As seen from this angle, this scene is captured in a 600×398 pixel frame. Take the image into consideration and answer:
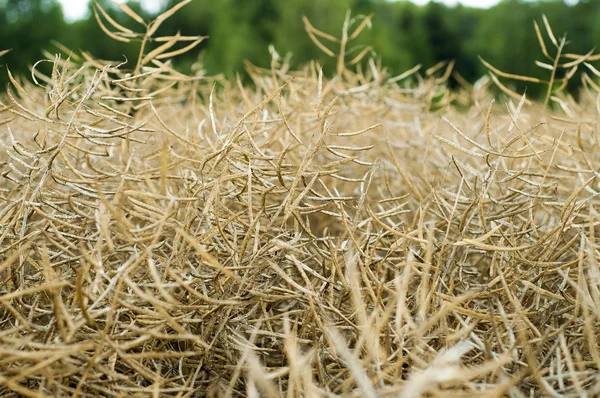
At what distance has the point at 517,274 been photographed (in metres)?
0.38

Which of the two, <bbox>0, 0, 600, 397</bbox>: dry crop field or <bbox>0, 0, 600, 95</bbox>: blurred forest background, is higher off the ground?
<bbox>0, 0, 600, 95</bbox>: blurred forest background

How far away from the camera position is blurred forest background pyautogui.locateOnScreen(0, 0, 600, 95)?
4.96 meters

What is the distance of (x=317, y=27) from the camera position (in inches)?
202

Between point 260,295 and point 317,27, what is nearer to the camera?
point 260,295

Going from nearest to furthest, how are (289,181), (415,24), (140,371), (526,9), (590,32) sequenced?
(140,371)
(289,181)
(590,32)
(526,9)
(415,24)

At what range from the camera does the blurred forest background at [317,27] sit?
4.96 meters

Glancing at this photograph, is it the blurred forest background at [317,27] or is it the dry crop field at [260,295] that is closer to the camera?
the dry crop field at [260,295]

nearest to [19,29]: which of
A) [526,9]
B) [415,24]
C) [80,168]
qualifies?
[415,24]

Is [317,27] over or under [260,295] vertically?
over

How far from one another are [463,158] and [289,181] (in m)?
0.24

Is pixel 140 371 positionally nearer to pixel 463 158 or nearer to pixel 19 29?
pixel 463 158

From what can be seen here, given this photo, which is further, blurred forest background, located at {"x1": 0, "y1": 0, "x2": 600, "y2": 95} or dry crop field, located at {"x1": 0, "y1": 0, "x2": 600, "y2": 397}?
blurred forest background, located at {"x1": 0, "y1": 0, "x2": 600, "y2": 95}

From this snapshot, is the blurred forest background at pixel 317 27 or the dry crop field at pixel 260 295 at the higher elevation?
the blurred forest background at pixel 317 27

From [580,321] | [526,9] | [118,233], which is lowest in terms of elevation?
[580,321]
